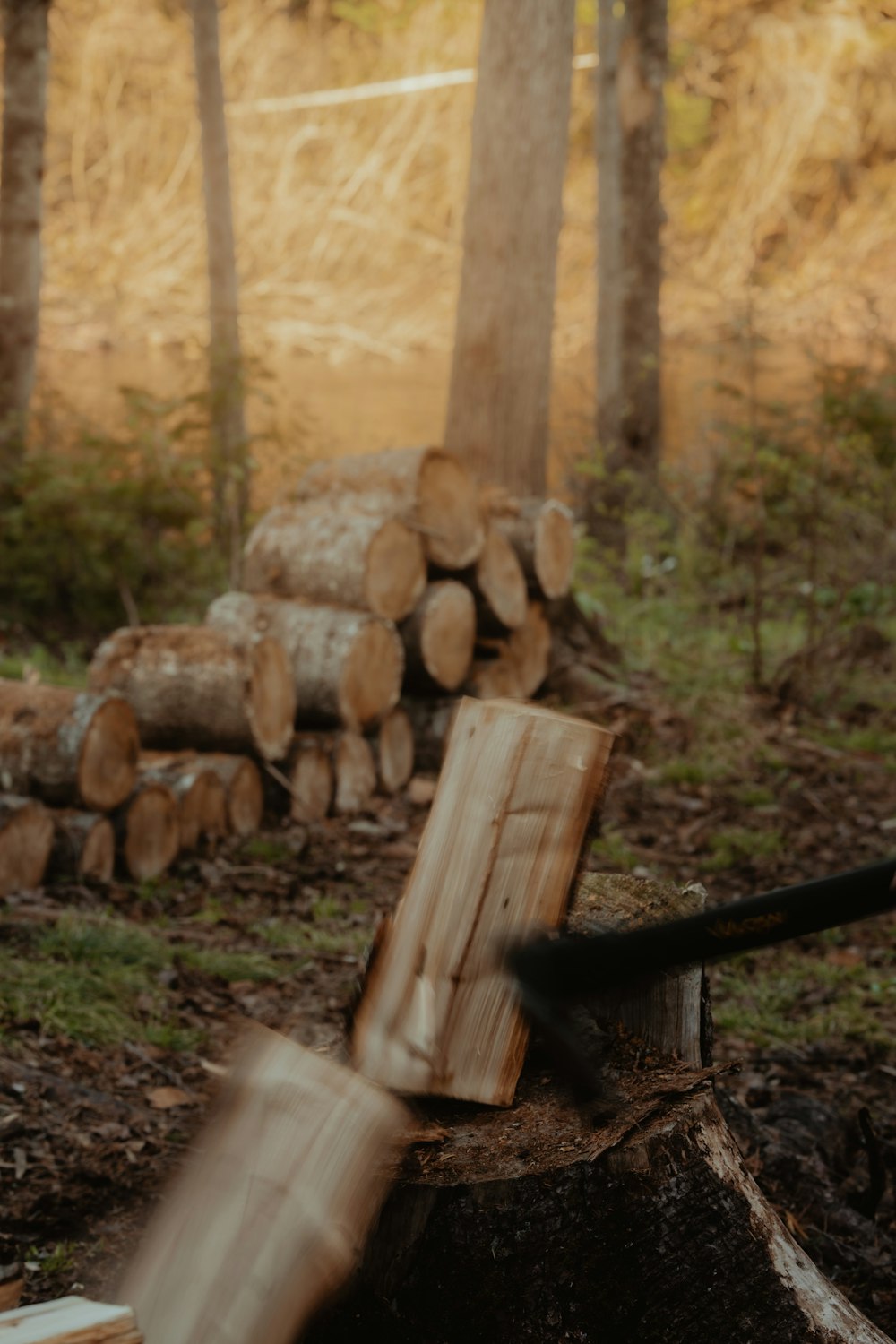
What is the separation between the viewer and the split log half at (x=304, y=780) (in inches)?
190

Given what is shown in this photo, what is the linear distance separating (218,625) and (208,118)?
Result: 6.45 metres

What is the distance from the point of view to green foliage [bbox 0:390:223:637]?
6.84 metres

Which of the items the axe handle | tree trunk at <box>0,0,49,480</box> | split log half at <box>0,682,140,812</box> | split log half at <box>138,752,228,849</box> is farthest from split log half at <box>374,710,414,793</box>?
tree trunk at <box>0,0,49,480</box>

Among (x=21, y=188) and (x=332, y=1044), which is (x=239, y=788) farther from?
(x=21, y=188)

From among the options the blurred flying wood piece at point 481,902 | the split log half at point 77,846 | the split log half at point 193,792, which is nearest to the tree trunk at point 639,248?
the split log half at point 193,792

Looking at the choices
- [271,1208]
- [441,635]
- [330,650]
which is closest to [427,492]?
[441,635]

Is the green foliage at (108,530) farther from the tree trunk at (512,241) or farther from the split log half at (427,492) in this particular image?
the split log half at (427,492)

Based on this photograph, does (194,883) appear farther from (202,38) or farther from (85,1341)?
(202,38)

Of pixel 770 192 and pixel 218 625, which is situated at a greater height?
pixel 770 192

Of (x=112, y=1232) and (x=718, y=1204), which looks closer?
(x=718, y=1204)

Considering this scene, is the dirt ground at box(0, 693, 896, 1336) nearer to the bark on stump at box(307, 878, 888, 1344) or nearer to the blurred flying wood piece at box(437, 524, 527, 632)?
the bark on stump at box(307, 878, 888, 1344)

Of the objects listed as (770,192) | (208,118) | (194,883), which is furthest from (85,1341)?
(770,192)

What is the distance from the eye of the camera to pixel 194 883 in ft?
13.8

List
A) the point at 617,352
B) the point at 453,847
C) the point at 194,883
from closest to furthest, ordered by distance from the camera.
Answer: the point at 453,847
the point at 194,883
the point at 617,352
